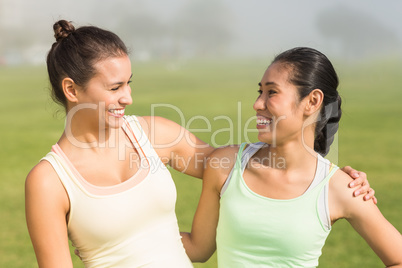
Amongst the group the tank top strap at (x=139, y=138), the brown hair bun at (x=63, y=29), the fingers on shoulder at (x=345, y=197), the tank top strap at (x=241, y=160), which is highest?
the brown hair bun at (x=63, y=29)

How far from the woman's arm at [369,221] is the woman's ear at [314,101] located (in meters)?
0.44

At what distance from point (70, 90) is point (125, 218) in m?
0.76

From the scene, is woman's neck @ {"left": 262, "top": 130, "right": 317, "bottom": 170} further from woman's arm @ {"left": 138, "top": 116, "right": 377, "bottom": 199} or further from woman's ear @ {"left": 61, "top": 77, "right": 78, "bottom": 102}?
woman's ear @ {"left": 61, "top": 77, "right": 78, "bottom": 102}

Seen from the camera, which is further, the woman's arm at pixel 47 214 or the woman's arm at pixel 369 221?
the woman's arm at pixel 369 221

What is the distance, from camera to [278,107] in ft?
9.08

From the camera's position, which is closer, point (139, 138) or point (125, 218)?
point (125, 218)

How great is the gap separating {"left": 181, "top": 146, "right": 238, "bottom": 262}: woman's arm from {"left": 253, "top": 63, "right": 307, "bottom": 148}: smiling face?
0.86 feet

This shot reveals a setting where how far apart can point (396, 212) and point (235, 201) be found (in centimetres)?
602

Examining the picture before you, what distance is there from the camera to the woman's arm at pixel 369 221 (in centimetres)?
268

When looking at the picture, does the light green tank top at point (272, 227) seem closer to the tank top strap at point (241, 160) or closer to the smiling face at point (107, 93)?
the tank top strap at point (241, 160)

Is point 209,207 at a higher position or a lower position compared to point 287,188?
lower

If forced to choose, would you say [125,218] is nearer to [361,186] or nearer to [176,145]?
[176,145]

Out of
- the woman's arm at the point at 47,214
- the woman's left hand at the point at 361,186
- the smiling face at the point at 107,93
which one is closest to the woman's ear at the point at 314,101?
the woman's left hand at the point at 361,186

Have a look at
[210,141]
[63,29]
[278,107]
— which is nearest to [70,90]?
[63,29]
